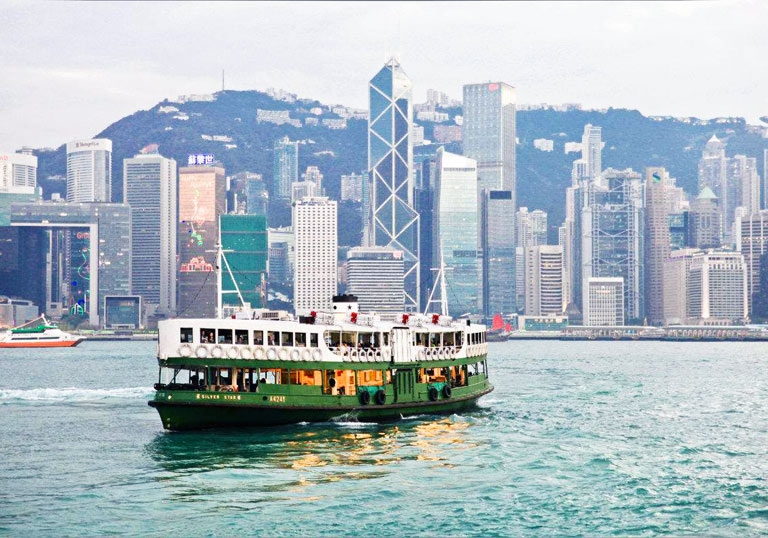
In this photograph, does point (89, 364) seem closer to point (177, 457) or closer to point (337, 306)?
point (337, 306)

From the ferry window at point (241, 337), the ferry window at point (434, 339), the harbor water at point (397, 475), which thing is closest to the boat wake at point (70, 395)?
the harbor water at point (397, 475)

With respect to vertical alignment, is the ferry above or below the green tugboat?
below

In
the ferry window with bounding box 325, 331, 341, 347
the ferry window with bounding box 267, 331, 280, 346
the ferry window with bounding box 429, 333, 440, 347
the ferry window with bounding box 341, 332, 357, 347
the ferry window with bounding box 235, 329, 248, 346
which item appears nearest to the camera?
the ferry window with bounding box 235, 329, 248, 346

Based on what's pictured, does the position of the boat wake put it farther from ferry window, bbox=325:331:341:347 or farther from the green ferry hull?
ferry window, bbox=325:331:341:347

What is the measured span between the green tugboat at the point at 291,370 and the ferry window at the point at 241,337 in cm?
4

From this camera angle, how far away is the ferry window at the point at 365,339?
47.9 metres

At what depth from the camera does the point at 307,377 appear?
45.2 meters

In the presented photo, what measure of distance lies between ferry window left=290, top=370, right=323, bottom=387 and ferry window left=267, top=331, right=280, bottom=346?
145cm

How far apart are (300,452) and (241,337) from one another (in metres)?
6.67

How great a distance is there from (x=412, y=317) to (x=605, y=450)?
48.0ft

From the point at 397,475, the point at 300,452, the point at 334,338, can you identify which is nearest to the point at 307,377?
the point at 334,338

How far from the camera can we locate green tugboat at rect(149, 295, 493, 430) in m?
43.5

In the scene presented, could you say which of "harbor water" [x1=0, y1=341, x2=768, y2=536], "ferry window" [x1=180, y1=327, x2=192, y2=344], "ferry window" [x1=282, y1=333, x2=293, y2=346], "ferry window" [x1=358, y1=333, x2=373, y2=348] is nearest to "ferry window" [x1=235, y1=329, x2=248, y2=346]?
"ferry window" [x1=282, y1=333, x2=293, y2=346]

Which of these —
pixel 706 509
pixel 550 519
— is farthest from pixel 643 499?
pixel 550 519
